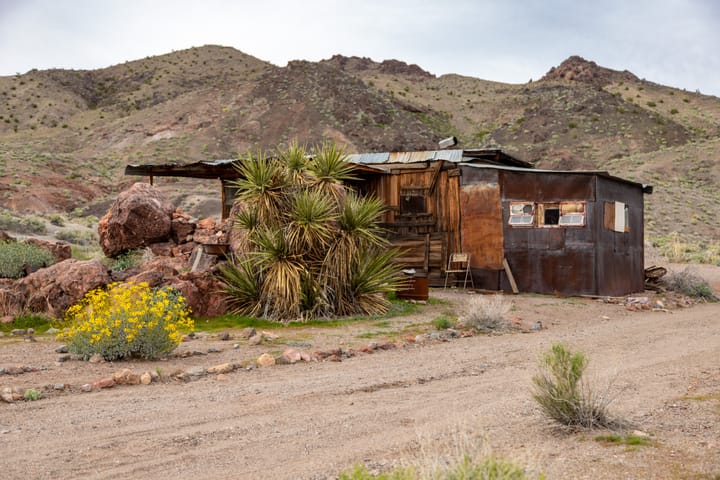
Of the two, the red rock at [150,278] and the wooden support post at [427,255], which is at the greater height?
the wooden support post at [427,255]

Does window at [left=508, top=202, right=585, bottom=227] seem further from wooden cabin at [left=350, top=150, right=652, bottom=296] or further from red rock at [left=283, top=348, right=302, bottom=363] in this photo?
red rock at [left=283, top=348, right=302, bottom=363]

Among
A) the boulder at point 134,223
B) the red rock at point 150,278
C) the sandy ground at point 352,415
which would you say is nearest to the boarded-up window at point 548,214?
the sandy ground at point 352,415

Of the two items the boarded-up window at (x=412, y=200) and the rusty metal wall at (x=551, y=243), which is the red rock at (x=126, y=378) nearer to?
the rusty metal wall at (x=551, y=243)

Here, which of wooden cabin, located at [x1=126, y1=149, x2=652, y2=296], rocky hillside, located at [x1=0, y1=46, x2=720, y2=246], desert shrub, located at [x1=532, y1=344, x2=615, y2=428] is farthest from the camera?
rocky hillside, located at [x1=0, y1=46, x2=720, y2=246]

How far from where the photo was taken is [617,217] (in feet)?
61.0

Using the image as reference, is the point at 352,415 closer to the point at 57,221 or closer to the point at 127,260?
the point at 127,260

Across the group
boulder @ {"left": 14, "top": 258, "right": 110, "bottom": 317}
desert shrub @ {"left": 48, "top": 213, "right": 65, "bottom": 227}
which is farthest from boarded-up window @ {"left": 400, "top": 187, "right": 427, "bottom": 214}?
desert shrub @ {"left": 48, "top": 213, "right": 65, "bottom": 227}

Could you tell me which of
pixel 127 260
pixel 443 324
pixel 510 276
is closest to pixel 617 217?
pixel 510 276

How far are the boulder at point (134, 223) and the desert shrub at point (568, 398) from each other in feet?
41.7

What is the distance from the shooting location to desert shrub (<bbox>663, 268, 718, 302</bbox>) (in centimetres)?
1886

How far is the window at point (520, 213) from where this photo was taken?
18.0 meters

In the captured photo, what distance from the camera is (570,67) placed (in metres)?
80.4

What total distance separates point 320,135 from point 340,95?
26.3 ft

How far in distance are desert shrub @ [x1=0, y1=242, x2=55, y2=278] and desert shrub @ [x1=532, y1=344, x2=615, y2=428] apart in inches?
474
